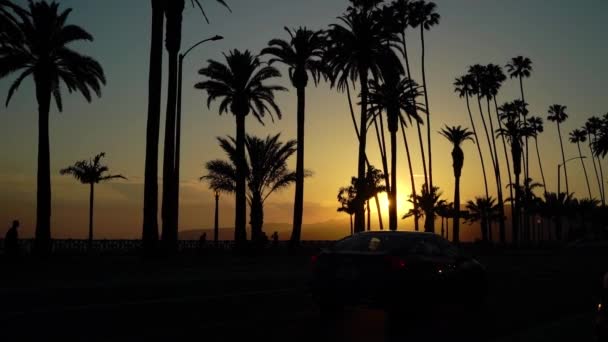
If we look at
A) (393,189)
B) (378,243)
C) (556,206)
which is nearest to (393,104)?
(393,189)

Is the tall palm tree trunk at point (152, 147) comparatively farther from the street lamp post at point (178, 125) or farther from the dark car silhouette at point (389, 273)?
the dark car silhouette at point (389, 273)

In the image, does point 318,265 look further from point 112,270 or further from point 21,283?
point 112,270

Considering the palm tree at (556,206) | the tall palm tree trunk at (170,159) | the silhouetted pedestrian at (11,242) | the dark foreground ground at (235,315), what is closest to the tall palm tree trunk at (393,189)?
the tall palm tree trunk at (170,159)

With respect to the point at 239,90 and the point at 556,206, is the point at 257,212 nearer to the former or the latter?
the point at 239,90

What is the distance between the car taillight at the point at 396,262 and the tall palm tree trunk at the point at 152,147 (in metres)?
18.6

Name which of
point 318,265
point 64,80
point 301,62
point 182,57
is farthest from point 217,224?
point 318,265

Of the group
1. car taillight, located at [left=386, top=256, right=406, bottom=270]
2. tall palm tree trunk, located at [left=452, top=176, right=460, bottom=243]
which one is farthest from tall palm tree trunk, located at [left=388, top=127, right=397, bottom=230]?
car taillight, located at [left=386, top=256, right=406, bottom=270]

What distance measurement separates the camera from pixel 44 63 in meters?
38.2

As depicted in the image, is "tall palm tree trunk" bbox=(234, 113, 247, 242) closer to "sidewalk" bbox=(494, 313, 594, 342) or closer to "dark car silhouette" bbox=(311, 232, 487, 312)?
"dark car silhouette" bbox=(311, 232, 487, 312)

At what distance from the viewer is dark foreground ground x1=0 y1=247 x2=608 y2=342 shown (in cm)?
938

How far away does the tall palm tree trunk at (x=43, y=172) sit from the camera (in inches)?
1479

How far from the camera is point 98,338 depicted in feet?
28.9

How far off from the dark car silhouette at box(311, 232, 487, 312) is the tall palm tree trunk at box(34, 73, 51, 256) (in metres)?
29.5

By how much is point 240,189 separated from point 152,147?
18.5m
